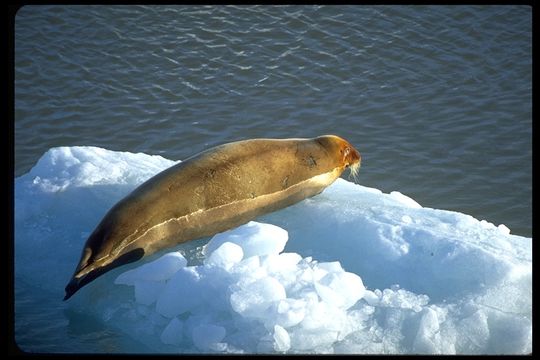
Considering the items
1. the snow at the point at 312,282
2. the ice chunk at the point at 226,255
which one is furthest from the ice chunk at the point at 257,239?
the ice chunk at the point at 226,255

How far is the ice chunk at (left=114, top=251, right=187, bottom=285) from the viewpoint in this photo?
229 inches

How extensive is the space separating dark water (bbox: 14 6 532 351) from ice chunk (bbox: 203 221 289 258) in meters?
4.45

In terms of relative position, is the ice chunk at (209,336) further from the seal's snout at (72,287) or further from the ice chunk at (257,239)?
the seal's snout at (72,287)

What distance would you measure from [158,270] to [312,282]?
108 centimetres

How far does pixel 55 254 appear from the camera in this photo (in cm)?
665

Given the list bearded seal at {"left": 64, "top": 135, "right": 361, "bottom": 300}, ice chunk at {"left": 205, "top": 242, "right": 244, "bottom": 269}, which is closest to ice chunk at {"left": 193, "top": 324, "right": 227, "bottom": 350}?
ice chunk at {"left": 205, "top": 242, "right": 244, "bottom": 269}

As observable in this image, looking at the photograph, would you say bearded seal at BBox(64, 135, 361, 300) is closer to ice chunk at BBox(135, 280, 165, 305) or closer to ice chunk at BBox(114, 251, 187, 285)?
ice chunk at BBox(114, 251, 187, 285)

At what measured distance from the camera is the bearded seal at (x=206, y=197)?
6086 millimetres

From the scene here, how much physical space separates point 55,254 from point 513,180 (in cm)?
608

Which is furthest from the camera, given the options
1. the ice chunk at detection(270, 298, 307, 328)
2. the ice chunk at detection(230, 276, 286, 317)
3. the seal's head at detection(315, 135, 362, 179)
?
the seal's head at detection(315, 135, 362, 179)

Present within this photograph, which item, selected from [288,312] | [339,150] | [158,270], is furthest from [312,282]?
[339,150]

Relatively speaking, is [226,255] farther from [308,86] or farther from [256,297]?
[308,86]

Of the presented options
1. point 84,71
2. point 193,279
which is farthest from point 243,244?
point 84,71

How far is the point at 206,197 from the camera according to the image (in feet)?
21.3
